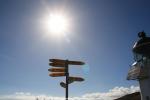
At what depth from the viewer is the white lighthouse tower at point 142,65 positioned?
18134 mm

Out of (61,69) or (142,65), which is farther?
(142,65)

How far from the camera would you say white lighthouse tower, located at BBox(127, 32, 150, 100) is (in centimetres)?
1813

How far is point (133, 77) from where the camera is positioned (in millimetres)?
19438

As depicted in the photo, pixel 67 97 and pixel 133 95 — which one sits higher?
pixel 133 95

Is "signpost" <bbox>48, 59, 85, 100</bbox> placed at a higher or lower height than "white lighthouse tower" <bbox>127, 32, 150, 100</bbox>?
lower

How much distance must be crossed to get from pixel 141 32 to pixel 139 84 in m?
4.83

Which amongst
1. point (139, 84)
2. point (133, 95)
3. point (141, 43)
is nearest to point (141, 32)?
point (141, 43)

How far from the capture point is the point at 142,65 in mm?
18688

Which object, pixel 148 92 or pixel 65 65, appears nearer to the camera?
pixel 65 65

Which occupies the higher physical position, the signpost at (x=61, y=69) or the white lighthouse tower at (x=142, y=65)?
the white lighthouse tower at (x=142, y=65)

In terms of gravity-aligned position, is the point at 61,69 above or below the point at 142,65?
below

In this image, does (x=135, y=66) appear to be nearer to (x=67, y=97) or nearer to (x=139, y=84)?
(x=139, y=84)

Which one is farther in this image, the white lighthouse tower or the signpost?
the white lighthouse tower

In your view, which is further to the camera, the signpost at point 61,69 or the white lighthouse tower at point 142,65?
the white lighthouse tower at point 142,65
